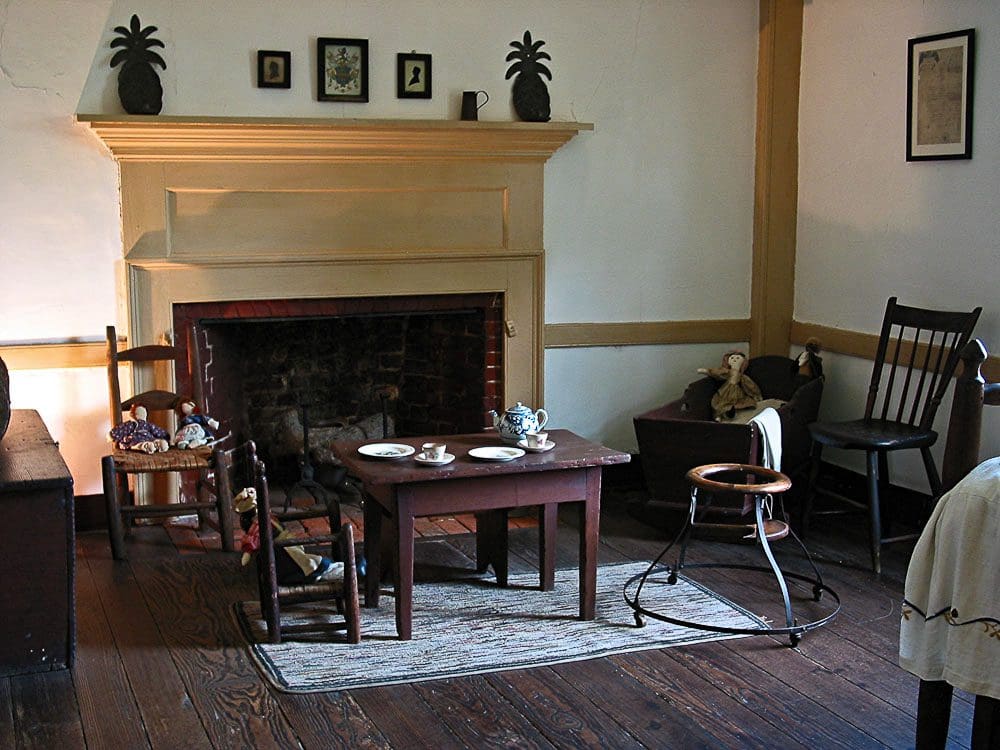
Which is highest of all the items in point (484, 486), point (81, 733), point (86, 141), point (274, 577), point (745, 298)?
point (86, 141)

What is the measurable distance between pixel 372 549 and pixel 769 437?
66.5 inches

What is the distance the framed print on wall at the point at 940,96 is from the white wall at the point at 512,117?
3.12 feet

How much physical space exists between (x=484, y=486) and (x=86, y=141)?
2.34m

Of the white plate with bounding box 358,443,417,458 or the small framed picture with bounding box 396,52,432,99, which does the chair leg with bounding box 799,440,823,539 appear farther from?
the small framed picture with bounding box 396,52,432,99

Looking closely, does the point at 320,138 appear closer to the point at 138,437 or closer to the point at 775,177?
the point at 138,437

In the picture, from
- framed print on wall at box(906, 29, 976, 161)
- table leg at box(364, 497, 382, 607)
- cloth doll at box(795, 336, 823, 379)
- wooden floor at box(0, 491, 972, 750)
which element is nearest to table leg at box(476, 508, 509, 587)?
table leg at box(364, 497, 382, 607)

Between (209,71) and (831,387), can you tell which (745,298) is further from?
(209,71)

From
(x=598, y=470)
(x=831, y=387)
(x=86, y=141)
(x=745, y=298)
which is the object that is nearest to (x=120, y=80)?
(x=86, y=141)

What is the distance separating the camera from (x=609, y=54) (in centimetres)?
557

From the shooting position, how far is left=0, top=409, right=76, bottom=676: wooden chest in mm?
3527

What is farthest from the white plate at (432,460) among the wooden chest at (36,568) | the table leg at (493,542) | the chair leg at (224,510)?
the chair leg at (224,510)

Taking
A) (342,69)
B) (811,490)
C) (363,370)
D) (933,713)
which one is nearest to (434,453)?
(933,713)

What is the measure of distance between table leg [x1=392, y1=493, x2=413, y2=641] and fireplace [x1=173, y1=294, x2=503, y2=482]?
5.94ft

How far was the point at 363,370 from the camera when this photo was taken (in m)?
6.11
